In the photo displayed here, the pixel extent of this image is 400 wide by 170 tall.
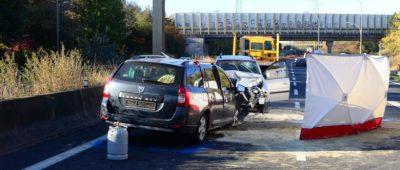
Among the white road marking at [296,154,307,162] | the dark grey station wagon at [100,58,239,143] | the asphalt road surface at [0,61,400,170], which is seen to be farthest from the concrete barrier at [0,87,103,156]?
Answer: the white road marking at [296,154,307,162]

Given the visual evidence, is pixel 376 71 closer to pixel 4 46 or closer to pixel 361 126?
pixel 361 126

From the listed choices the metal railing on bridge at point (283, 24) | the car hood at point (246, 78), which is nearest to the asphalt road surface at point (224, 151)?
the car hood at point (246, 78)

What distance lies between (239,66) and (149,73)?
27.9ft

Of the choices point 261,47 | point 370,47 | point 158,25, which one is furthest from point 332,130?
point 370,47

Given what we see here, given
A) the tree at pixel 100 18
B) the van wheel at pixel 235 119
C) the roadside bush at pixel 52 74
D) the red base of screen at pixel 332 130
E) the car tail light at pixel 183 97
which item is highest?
the tree at pixel 100 18

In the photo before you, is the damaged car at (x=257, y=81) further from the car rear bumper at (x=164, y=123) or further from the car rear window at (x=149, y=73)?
the car rear bumper at (x=164, y=123)

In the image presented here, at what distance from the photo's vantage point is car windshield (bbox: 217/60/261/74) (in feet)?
60.0

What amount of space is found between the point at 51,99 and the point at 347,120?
19.7 ft

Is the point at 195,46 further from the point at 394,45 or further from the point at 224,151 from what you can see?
the point at 224,151

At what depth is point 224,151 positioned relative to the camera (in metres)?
9.76

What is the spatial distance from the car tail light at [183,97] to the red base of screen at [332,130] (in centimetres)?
282

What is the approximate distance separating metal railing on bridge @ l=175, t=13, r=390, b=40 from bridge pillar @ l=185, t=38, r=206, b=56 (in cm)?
105

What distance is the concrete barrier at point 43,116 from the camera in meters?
9.02

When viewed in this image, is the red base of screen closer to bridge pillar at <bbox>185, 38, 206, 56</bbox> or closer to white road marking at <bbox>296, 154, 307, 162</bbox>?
white road marking at <bbox>296, 154, 307, 162</bbox>
